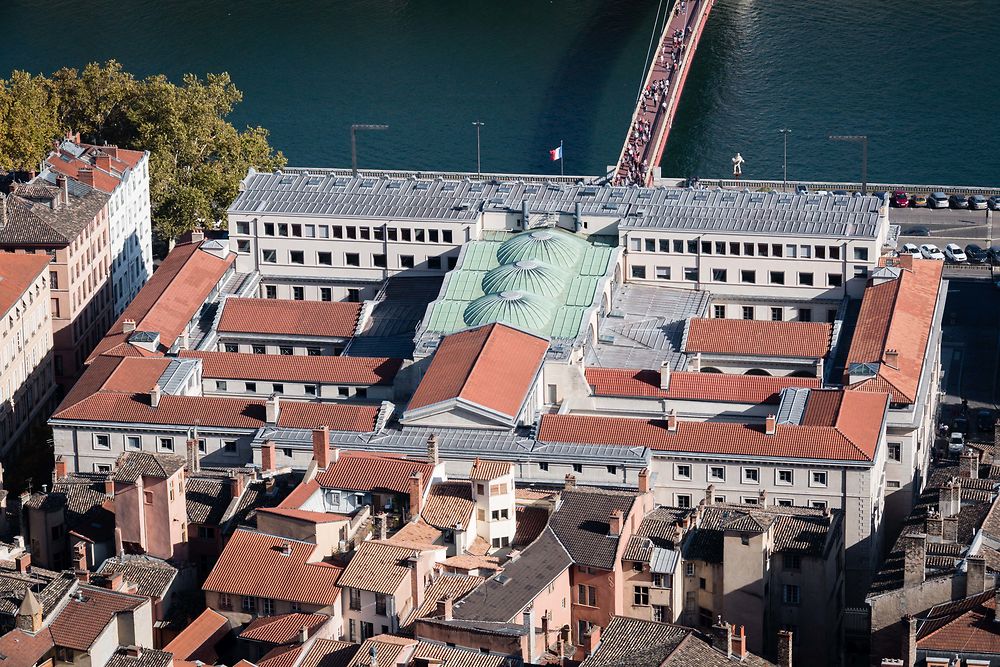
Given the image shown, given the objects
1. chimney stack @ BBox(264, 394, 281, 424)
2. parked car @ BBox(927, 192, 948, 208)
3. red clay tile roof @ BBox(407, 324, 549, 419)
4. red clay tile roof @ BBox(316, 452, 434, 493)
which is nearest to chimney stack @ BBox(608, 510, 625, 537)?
red clay tile roof @ BBox(316, 452, 434, 493)

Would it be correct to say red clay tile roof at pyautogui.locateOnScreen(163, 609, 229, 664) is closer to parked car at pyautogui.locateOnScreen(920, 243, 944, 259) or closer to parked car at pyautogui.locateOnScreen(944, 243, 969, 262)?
parked car at pyautogui.locateOnScreen(920, 243, 944, 259)

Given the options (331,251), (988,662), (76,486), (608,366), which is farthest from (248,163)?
(988,662)

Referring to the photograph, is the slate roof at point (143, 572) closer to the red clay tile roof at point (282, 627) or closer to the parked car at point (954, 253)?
the red clay tile roof at point (282, 627)

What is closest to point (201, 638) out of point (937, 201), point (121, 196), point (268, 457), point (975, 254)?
point (268, 457)

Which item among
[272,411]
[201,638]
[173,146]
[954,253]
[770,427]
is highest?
[173,146]

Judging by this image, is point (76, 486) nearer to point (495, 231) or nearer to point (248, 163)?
point (495, 231)

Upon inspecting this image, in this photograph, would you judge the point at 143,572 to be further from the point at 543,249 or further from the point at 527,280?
the point at 543,249
